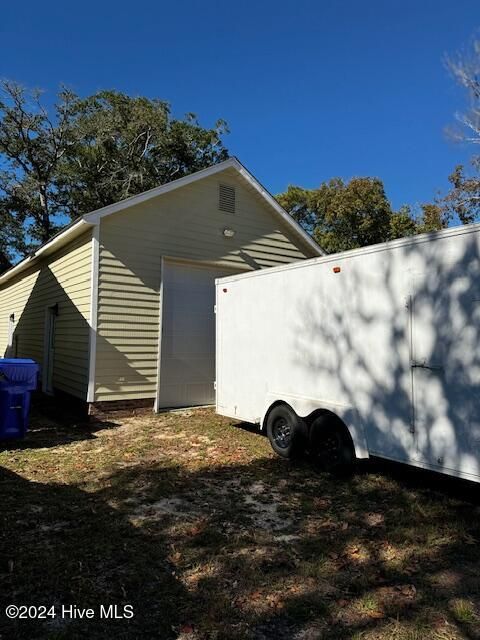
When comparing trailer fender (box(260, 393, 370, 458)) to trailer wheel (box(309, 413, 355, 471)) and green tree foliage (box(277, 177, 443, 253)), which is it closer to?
trailer wheel (box(309, 413, 355, 471))

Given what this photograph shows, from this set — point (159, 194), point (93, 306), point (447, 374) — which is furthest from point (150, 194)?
point (447, 374)

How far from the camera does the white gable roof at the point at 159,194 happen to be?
27.1 ft

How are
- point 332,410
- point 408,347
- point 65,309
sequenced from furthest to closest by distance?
point 65,309, point 332,410, point 408,347

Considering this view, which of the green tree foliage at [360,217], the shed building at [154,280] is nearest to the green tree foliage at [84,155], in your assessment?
the green tree foliage at [360,217]

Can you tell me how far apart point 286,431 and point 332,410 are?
3.46ft

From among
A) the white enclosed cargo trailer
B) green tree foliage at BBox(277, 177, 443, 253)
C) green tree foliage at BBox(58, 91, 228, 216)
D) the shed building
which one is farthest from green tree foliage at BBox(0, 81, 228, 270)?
the white enclosed cargo trailer

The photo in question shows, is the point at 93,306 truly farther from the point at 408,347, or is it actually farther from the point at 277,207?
the point at 408,347

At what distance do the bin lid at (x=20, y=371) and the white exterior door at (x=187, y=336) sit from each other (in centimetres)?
271

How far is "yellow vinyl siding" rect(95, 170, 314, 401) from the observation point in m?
8.39

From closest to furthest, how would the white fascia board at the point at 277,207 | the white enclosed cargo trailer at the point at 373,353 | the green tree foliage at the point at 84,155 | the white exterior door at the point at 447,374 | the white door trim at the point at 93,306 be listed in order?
the white exterior door at the point at 447,374 → the white enclosed cargo trailer at the point at 373,353 → the white door trim at the point at 93,306 → the white fascia board at the point at 277,207 → the green tree foliage at the point at 84,155

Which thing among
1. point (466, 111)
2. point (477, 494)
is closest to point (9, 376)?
point (477, 494)

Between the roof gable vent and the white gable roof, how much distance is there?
38cm

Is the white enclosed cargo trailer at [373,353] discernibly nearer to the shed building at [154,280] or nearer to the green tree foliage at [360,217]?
the shed building at [154,280]

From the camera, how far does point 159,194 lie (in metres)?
8.98
